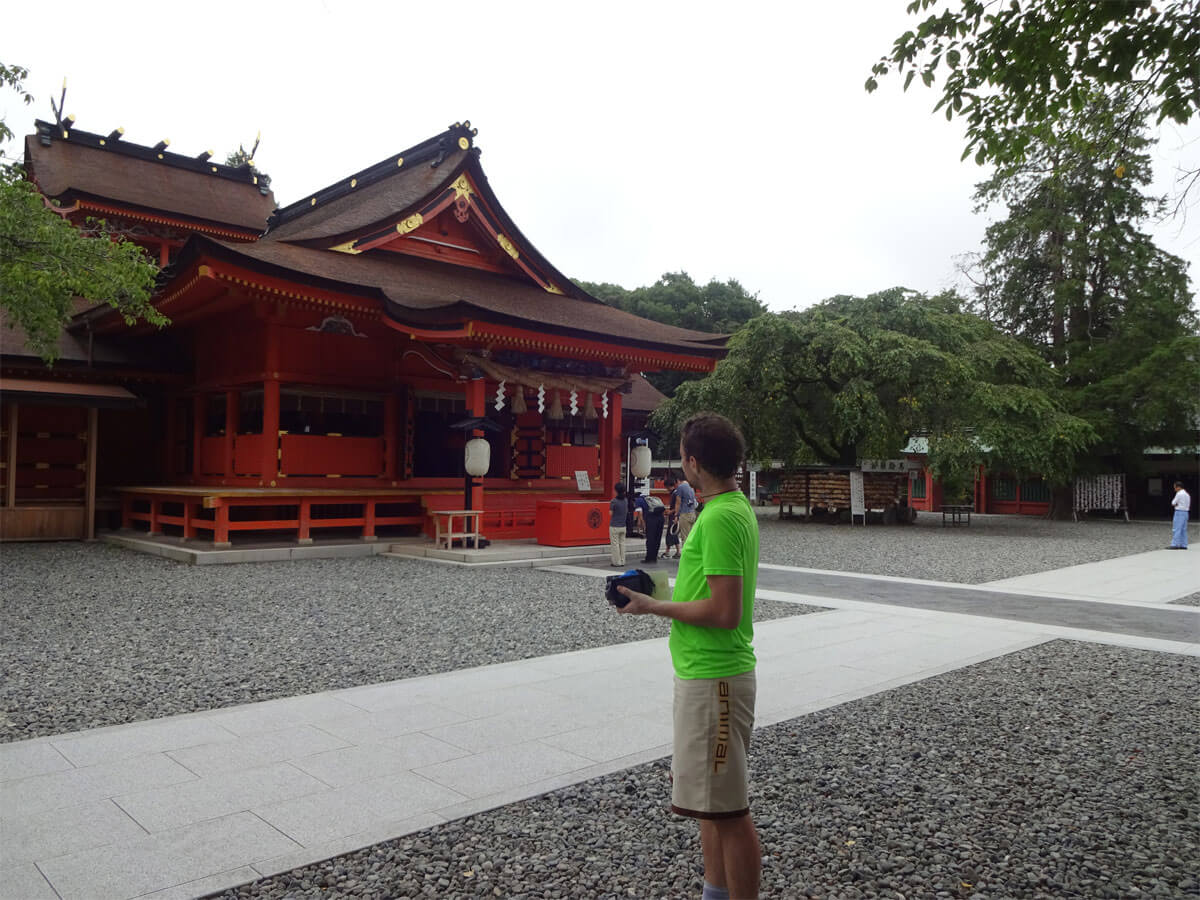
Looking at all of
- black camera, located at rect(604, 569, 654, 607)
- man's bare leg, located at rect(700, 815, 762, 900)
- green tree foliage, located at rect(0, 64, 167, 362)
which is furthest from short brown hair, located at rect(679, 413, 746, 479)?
green tree foliage, located at rect(0, 64, 167, 362)

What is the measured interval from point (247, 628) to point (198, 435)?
959 cm

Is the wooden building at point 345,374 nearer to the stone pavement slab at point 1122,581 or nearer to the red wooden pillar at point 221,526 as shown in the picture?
the red wooden pillar at point 221,526

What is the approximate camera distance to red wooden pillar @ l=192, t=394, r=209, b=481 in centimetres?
1586

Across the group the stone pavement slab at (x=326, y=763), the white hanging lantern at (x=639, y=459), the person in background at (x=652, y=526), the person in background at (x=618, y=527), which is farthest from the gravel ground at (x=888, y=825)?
the white hanging lantern at (x=639, y=459)

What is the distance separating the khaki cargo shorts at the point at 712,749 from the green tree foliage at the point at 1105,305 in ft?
86.3

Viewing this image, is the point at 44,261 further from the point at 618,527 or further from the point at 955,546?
the point at 955,546

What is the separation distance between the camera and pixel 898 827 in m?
3.67

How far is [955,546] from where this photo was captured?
696 inches

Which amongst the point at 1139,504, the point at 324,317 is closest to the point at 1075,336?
the point at 1139,504

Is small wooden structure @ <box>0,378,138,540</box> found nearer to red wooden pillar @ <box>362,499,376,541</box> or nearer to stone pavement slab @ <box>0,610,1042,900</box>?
red wooden pillar @ <box>362,499,376,541</box>

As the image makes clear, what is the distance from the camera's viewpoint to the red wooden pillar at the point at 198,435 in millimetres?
15859

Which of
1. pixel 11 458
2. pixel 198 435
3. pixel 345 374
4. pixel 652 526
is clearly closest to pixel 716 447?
pixel 652 526

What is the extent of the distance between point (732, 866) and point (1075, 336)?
29.9 m

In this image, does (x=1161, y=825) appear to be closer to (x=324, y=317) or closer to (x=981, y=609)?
(x=981, y=609)
